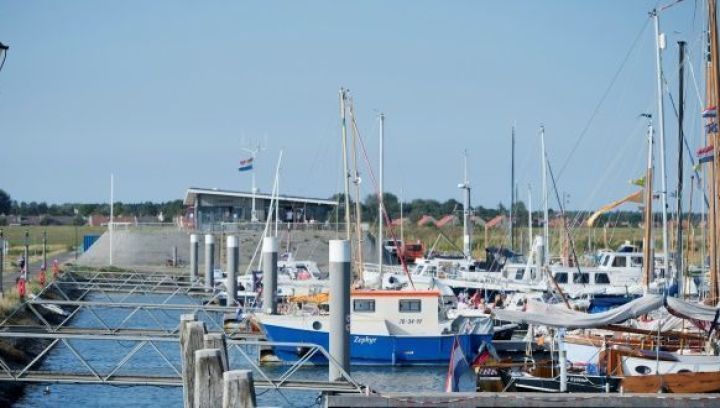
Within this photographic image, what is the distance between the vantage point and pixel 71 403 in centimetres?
3375

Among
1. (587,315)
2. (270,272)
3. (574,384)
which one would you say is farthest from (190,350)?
(270,272)

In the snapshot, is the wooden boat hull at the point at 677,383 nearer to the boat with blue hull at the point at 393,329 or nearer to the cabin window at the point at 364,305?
the boat with blue hull at the point at 393,329

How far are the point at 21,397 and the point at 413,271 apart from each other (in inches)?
1465

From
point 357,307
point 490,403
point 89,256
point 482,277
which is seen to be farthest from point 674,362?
point 89,256

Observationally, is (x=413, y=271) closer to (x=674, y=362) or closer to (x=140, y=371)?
(x=140, y=371)

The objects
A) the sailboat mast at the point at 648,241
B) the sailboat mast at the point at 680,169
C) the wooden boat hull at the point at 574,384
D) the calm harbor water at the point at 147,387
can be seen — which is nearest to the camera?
the wooden boat hull at the point at 574,384

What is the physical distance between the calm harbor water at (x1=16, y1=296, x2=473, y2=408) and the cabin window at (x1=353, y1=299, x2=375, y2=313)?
6.10 ft

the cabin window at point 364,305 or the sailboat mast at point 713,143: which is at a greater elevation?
the sailboat mast at point 713,143

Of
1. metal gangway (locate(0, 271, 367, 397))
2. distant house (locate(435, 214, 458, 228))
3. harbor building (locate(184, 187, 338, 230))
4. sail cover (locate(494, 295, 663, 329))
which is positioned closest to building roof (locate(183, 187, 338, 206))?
harbor building (locate(184, 187, 338, 230))

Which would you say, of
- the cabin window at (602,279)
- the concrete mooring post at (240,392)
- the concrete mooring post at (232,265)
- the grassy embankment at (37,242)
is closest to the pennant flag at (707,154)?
the concrete mooring post at (232,265)

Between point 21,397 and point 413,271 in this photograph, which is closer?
point 21,397

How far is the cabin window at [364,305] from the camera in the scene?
141 ft

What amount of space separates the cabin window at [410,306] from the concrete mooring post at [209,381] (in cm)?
2610

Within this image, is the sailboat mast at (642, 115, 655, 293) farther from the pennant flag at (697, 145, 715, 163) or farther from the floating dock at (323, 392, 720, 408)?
the floating dock at (323, 392, 720, 408)
